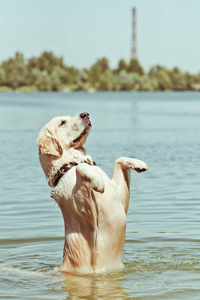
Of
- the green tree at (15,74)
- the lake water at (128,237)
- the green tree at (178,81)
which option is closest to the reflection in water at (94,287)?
the lake water at (128,237)

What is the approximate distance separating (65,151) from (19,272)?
168cm

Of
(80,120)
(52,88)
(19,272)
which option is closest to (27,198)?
(19,272)

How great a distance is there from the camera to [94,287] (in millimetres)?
7137

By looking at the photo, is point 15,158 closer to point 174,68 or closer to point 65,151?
point 65,151

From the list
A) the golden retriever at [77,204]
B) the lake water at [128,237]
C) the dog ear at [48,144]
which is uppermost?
the dog ear at [48,144]

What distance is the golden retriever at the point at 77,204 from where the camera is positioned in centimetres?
702

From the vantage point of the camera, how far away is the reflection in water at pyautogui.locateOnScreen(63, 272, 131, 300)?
7004 millimetres

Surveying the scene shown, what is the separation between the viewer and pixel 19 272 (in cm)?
786

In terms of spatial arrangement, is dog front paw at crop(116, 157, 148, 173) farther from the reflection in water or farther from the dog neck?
the reflection in water

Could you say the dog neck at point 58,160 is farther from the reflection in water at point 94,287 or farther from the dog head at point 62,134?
the reflection in water at point 94,287

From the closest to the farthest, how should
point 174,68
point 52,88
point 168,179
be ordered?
point 168,179, point 52,88, point 174,68

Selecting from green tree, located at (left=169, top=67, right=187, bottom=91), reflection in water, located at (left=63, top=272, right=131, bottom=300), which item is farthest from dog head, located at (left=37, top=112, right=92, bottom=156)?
green tree, located at (left=169, top=67, right=187, bottom=91)

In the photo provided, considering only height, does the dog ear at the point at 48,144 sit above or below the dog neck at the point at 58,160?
above

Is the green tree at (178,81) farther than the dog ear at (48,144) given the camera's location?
Yes
